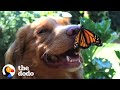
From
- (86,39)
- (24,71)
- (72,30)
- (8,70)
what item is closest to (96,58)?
(86,39)

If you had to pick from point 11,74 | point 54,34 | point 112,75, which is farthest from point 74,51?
point 11,74

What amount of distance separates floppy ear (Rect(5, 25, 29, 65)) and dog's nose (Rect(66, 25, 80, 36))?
0.31 metres

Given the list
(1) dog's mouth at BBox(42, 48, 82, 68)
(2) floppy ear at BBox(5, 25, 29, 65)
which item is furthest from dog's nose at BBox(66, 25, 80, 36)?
(2) floppy ear at BBox(5, 25, 29, 65)

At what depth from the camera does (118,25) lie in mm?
2447

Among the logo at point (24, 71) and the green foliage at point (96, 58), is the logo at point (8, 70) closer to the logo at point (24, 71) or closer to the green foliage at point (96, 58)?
the logo at point (24, 71)

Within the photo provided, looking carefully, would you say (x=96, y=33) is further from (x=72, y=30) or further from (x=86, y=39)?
(x=72, y=30)

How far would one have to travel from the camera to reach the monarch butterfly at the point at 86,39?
2344 mm

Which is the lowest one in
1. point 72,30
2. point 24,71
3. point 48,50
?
point 24,71

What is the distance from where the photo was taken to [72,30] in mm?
2273

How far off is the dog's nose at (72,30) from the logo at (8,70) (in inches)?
20.6

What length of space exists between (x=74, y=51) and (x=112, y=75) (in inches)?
14.7

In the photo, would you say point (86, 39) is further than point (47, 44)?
Yes

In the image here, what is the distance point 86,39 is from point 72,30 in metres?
0.17

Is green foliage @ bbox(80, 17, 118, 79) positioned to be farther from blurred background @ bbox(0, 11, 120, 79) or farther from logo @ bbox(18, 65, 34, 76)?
logo @ bbox(18, 65, 34, 76)
